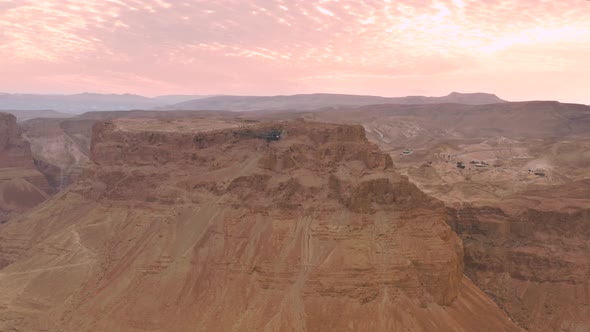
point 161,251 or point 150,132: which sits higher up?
point 150,132

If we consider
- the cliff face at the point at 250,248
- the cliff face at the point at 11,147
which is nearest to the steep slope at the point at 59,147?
the cliff face at the point at 11,147

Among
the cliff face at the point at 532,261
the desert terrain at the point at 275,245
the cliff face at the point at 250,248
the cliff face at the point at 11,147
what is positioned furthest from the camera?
the cliff face at the point at 11,147

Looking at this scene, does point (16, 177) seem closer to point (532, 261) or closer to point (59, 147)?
point (59, 147)

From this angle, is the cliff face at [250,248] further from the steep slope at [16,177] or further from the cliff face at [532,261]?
the steep slope at [16,177]

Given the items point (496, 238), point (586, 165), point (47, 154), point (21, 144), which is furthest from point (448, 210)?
point (47, 154)

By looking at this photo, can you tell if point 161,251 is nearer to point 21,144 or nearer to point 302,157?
point 302,157

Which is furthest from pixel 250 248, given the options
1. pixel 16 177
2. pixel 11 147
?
pixel 11 147
